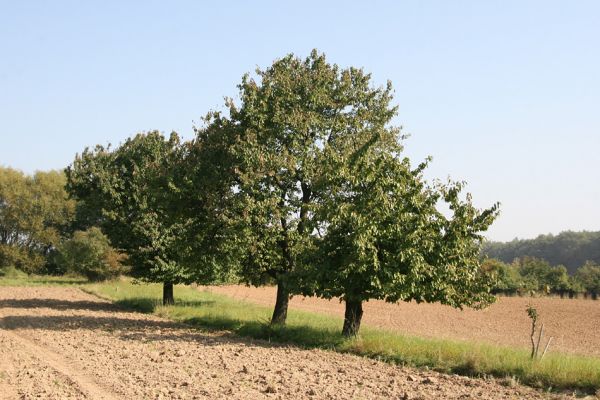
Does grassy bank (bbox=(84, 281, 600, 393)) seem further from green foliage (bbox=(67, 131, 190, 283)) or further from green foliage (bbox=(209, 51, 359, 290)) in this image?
green foliage (bbox=(67, 131, 190, 283))

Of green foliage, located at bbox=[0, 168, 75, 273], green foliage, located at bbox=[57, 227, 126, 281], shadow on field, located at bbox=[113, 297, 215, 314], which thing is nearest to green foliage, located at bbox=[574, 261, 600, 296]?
green foliage, located at bbox=[57, 227, 126, 281]

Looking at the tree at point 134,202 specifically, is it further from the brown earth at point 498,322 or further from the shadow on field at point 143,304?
the brown earth at point 498,322

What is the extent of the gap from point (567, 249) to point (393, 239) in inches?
6246

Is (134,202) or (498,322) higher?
(134,202)

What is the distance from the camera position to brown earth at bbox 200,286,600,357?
104 ft

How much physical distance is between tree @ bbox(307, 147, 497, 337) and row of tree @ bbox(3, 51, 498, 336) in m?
0.04

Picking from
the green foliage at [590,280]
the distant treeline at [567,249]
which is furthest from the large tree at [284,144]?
the distant treeline at [567,249]

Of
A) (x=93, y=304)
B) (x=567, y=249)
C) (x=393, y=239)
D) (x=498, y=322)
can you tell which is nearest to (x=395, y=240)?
(x=393, y=239)

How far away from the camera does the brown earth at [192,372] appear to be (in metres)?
12.4

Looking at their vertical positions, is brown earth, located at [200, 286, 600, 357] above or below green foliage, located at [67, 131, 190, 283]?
below

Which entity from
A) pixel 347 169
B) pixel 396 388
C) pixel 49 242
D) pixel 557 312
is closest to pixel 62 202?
pixel 49 242

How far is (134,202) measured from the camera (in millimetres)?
36375

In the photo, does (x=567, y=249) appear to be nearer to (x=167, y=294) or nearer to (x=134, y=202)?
(x=167, y=294)

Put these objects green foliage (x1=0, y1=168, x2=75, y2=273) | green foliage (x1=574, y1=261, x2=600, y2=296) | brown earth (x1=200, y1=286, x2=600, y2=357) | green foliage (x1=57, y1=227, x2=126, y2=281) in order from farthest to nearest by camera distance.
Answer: green foliage (x1=574, y1=261, x2=600, y2=296) → green foliage (x1=0, y1=168, x2=75, y2=273) → green foliage (x1=57, y1=227, x2=126, y2=281) → brown earth (x1=200, y1=286, x2=600, y2=357)
